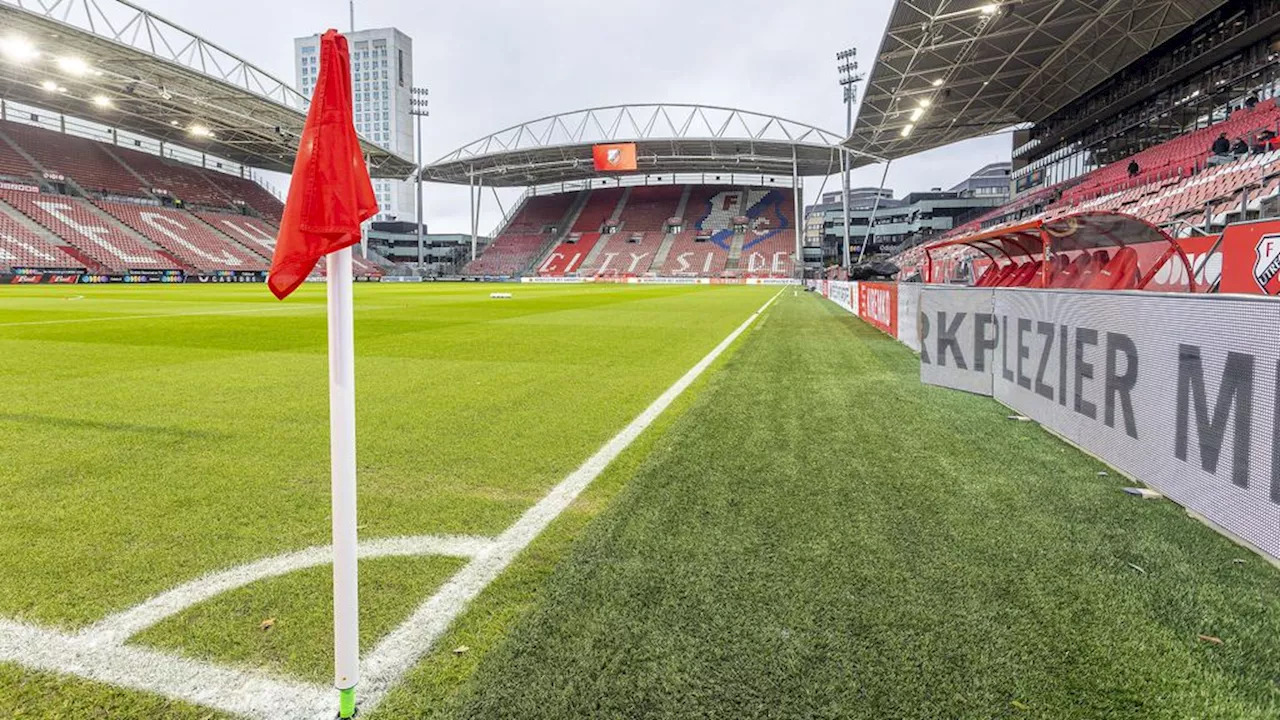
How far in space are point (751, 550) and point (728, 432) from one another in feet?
6.77

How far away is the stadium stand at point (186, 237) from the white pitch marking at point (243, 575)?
52342 mm

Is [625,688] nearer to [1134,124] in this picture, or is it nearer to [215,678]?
[215,678]

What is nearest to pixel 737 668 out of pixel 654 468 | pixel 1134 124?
pixel 654 468

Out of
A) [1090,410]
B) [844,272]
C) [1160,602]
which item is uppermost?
[844,272]

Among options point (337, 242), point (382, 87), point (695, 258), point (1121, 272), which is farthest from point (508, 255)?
point (337, 242)

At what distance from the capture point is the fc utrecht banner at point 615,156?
189 ft

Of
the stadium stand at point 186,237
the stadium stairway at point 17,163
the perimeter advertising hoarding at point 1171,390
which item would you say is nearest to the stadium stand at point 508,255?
the stadium stand at point 186,237

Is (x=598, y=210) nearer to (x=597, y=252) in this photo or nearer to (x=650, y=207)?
(x=650, y=207)

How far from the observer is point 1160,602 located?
2.30 meters

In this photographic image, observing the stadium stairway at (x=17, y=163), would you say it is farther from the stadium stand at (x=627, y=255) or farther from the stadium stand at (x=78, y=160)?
the stadium stand at (x=627, y=255)

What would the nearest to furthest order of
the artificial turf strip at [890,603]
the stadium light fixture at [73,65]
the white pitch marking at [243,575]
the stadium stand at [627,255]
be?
the artificial turf strip at [890,603], the white pitch marking at [243,575], the stadium light fixture at [73,65], the stadium stand at [627,255]

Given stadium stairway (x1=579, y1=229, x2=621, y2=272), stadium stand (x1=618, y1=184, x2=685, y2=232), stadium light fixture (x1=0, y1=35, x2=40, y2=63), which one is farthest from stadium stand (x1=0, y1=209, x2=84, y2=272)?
stadium stand (x1=618, y1=184, x2=685, y2=232)

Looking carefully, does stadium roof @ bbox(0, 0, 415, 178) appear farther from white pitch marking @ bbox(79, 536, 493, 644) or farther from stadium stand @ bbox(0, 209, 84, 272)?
white pitch marking @ bbox(79, 536, 493, 644)

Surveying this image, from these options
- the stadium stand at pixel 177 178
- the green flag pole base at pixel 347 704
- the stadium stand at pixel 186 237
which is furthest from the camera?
the stadium stand at pixel 177 178
